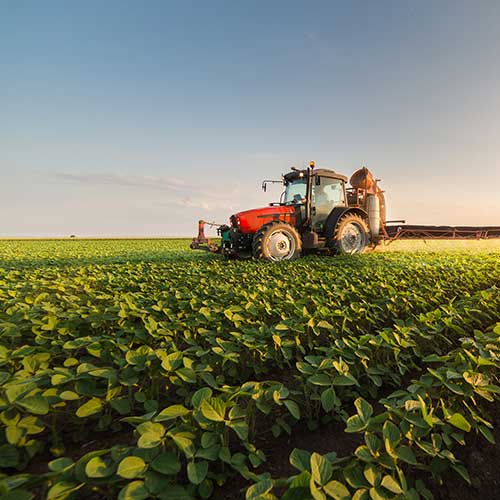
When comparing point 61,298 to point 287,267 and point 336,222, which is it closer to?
point 287,267

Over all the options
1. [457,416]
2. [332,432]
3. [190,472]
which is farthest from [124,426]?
[457,416]

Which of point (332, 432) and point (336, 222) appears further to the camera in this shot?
point (336, 222)

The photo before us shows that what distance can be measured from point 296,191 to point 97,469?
816 centimetres

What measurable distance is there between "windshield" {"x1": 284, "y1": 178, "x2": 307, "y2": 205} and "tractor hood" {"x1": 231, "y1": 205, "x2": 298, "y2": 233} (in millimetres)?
351

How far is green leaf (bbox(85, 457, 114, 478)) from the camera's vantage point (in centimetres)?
94

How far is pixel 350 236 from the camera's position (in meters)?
8.95

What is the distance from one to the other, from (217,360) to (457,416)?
1423 mm

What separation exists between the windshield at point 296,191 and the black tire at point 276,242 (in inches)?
40.4

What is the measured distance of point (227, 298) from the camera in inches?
136

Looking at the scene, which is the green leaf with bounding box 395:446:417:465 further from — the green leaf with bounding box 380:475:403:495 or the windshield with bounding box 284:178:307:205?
the windshield with bounding box 284:178:307:205

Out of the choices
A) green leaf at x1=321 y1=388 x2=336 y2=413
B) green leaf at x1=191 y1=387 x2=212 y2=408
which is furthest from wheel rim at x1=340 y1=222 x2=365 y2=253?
green leaf at x1=191 y1=387 x2=212 y2=408

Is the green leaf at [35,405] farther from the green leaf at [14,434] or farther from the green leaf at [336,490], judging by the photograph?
the green leaf at [336,490]

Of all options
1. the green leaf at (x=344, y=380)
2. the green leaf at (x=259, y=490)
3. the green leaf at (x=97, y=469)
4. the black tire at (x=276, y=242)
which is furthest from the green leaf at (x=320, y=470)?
the black tire at (x=276, y=242)

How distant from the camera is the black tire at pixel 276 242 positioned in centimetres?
730
